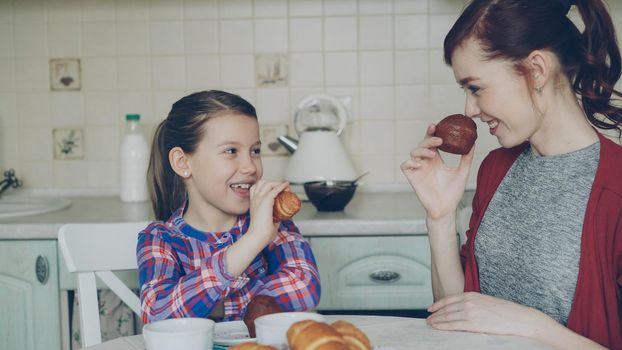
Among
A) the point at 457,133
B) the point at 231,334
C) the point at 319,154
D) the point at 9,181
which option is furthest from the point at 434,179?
the point at 9,181

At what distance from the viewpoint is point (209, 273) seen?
1.25 m

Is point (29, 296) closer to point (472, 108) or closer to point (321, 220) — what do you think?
point (321, 220)

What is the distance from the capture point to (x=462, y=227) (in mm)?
1748

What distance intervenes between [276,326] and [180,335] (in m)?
0.12

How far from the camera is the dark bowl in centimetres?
195

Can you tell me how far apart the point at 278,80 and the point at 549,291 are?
1385 millimetres

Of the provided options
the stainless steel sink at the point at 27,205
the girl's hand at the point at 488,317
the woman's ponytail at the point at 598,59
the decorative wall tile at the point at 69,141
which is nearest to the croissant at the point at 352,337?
the girl's hand at the point at 488,317

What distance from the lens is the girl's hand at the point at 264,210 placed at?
4.14 feet

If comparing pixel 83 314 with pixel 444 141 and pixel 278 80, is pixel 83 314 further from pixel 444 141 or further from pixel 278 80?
pixel 278 80

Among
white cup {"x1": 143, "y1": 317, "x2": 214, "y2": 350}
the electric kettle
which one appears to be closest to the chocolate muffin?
white cup {"x1": 143, "y1": 317, "x2": 214, "y2": 350}

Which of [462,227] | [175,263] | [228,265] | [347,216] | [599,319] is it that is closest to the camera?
[599,319]

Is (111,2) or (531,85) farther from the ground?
(111,2)

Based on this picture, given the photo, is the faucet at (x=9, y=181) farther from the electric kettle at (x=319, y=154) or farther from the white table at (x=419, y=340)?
the white table at (x=419, y=340)

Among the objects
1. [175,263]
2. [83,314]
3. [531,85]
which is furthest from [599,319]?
[83,314]
